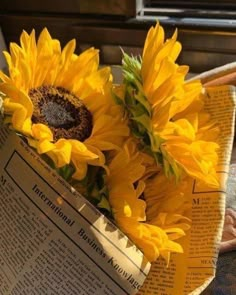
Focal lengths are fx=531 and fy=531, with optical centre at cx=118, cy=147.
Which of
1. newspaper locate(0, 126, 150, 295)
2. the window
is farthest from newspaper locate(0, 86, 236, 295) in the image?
the window

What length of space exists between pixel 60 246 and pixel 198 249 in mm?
128

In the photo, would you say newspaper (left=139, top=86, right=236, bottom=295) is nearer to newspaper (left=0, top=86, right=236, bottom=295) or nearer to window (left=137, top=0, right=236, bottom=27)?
newspaper (left=0, top=86, right=236, bottom=295)

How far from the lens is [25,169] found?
0.44 meters

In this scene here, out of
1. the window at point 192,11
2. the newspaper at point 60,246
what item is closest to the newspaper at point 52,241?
the newspaper at point 60,246

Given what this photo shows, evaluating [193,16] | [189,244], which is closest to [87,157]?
[189,244]

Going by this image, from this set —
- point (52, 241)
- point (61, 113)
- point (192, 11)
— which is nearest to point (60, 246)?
point (52, 241)

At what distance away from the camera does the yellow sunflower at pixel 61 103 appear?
409 millimetres

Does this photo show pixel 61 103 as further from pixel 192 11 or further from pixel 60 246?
pixel 192 11

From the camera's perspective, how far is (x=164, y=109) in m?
0.43

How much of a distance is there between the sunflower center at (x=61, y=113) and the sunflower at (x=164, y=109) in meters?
0.04

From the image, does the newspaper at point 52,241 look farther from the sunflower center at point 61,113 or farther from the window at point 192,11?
the window at point 192,11

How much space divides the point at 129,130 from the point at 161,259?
4.8 inches

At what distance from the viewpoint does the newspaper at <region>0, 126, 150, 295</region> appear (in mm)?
424

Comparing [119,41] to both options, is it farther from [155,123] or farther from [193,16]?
[155,123]
